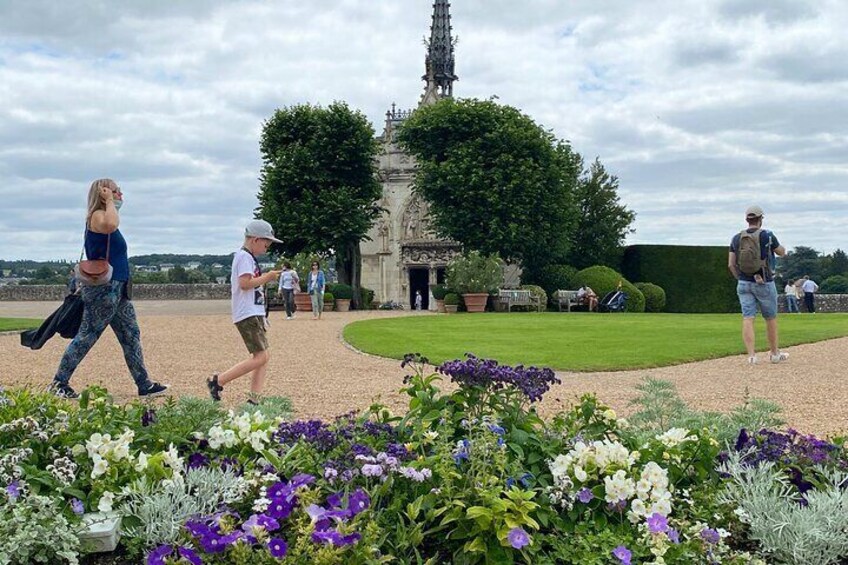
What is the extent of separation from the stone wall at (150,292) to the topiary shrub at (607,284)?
21839 mm

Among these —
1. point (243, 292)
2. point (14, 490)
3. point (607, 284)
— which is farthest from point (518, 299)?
point (14, 490)

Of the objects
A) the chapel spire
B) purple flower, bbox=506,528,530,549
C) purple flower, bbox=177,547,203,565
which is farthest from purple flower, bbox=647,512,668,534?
the chapel spire

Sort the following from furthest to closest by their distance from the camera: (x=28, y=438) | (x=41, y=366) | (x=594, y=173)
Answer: (x=594, y=173)
(x=41, y=366)
(x=28, y=438)

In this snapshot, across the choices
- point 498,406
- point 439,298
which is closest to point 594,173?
point 439,298

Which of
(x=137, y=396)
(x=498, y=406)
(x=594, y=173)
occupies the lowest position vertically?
(x=137, y=396)

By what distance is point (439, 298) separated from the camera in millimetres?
28969

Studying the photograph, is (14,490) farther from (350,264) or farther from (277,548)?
(350,264)

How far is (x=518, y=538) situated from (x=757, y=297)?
8108 mm

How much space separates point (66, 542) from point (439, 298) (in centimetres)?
2605

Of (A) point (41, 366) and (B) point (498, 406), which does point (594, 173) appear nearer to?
(A) point (41, 366)

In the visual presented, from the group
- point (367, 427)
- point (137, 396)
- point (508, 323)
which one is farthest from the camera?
point (508, 323)

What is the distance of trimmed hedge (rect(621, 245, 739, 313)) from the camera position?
35.8 m

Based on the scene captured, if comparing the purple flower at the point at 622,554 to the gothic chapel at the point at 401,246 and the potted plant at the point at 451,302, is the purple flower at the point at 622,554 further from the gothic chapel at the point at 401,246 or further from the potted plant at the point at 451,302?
the gothic chapel at the point at 401,246

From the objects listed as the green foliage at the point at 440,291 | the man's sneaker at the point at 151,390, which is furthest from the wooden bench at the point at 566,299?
the man's sneaker at the point at 151,390
